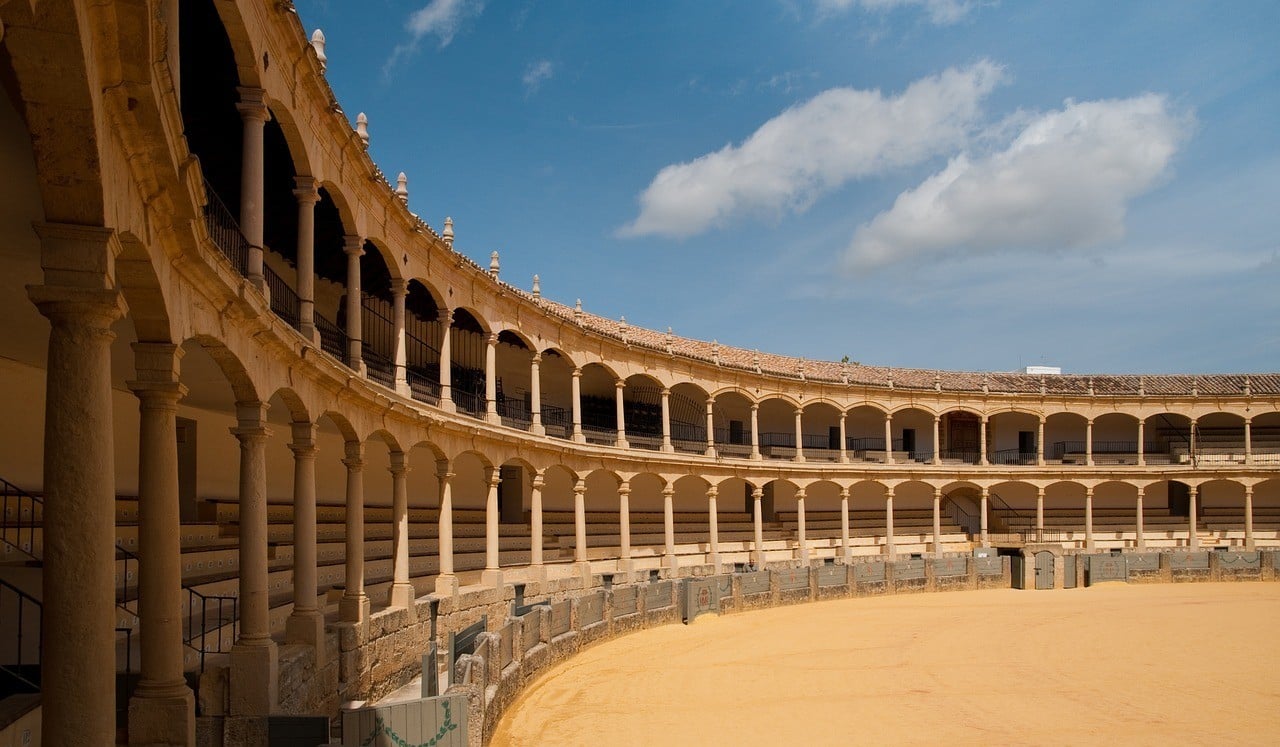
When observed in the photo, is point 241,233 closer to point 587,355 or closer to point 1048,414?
point 587,355

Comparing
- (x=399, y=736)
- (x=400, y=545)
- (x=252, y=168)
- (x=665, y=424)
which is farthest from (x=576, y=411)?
(x=399, y=736)

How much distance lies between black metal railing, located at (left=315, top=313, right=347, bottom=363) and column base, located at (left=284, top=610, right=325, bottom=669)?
164 inches

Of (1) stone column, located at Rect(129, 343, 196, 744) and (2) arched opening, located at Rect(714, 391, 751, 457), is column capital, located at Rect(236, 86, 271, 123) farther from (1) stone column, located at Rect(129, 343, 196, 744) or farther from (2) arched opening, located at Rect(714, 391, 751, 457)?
(2) arched opening, located at Rect(714, 391, 751, 457)

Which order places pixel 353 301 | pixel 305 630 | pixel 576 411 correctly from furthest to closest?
pixel 576 411, pixel 353 301, pixel 305 630

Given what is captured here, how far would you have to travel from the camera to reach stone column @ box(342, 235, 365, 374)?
15180 mm

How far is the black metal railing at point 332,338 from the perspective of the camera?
15.8 meters

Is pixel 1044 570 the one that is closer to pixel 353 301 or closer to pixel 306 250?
pixel 353 301

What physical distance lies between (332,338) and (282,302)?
3451 mm

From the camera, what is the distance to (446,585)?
19.2m

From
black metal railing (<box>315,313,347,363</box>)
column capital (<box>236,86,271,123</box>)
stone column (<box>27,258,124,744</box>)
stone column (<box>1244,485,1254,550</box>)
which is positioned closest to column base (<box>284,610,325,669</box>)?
black metal railing (<box>315,313,347,363</box>)

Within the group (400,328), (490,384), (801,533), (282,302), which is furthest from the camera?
(801,533)

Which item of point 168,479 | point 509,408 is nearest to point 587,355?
point 509,408

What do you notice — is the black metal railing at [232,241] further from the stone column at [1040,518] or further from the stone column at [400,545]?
the stone column at [1040,518]

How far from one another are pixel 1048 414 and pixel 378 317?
98.4 ft
